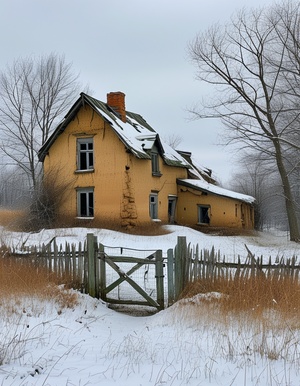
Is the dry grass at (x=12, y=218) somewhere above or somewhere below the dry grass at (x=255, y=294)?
above

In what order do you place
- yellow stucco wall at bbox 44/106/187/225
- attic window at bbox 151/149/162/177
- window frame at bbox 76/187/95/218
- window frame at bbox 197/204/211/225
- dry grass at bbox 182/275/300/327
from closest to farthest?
1. dry grass at bbox 182/275/300/327
2. yellow stucco wall at bbox 44/106/187/225
3. window frame at bbox 76/187/95/218
4. attic window at bbox 151/149/162/177
5. window frame at bbox 197/204/211/225

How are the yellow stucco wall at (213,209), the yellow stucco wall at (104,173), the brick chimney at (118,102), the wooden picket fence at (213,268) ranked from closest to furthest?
the wooden picket fence at (213,268) → the yellow stucco wall at (104,173) → the brick chimney at (118,102) → the yellow stucco wall at (213,209)

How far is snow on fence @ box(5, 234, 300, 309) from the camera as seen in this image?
28.1ft

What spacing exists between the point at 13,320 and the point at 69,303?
151cm

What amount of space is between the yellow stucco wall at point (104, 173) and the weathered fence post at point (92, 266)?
13489mm

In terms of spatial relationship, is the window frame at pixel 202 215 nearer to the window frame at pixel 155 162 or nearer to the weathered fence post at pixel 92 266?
the window frame at pixel 155 162

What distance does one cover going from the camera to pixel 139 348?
620 cm

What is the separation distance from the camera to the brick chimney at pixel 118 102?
26.4 m

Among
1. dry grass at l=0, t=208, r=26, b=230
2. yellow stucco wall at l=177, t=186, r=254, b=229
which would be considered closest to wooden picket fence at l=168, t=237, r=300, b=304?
dry grass at l=0, t=208, r=26, b=230

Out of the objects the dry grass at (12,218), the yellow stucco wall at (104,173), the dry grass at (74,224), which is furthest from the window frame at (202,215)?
the dry grass at (12,218)

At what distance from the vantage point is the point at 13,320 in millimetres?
7234

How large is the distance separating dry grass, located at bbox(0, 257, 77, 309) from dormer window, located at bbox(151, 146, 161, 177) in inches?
667

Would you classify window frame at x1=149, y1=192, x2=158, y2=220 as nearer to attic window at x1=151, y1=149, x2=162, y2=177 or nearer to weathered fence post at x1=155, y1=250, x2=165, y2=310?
attic window at x1=151, y1=149, x2=162, y2=177

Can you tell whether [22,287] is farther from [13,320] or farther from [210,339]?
[210,339]
